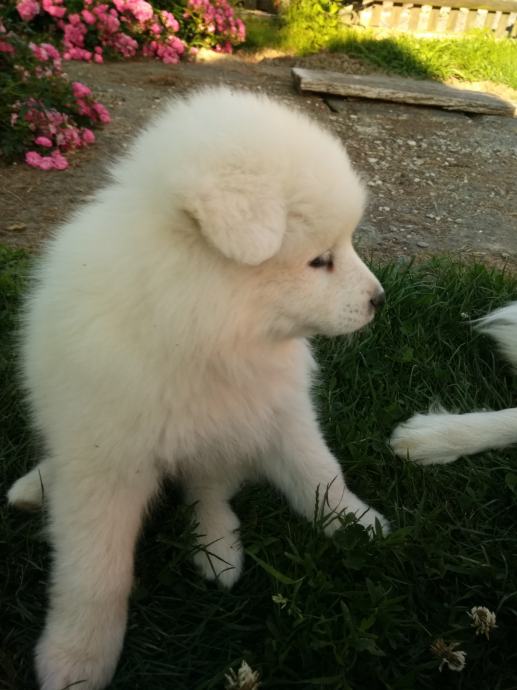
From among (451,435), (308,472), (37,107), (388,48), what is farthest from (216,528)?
(388,48)

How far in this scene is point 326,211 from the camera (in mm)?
1677

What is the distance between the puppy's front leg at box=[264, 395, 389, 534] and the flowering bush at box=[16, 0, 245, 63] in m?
6.09

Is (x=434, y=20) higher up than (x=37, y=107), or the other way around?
(x=434, y=20)

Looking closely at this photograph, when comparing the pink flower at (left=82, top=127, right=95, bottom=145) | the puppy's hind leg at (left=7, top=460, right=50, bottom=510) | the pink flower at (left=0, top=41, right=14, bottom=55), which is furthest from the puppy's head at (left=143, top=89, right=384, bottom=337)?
the pink flower at (left=82, top=127, right=95, bottom=145)

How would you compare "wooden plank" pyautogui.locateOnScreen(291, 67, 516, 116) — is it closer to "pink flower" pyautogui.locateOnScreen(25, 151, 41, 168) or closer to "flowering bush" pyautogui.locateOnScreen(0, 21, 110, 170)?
"flowering bush" pyautogui.locateOnScreen(0, 21, 110, 170)

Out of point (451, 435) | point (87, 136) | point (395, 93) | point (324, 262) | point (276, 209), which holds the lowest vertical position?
point (451, 435)

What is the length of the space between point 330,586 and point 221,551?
0.39 m

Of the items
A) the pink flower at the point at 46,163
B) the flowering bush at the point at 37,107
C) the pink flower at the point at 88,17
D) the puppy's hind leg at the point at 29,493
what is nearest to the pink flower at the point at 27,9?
the pink flower at the point at 88,17

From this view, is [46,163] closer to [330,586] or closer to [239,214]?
[239,214]

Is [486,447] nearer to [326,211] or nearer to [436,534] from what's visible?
[436,534]

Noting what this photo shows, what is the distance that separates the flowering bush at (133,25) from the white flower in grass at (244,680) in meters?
6.74

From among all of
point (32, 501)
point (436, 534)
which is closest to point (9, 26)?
point (32, 501)

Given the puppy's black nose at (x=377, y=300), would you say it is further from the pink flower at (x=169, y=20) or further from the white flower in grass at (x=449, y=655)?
the pink flower at (x=169, y=20)

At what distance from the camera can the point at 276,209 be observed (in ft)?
5.01
